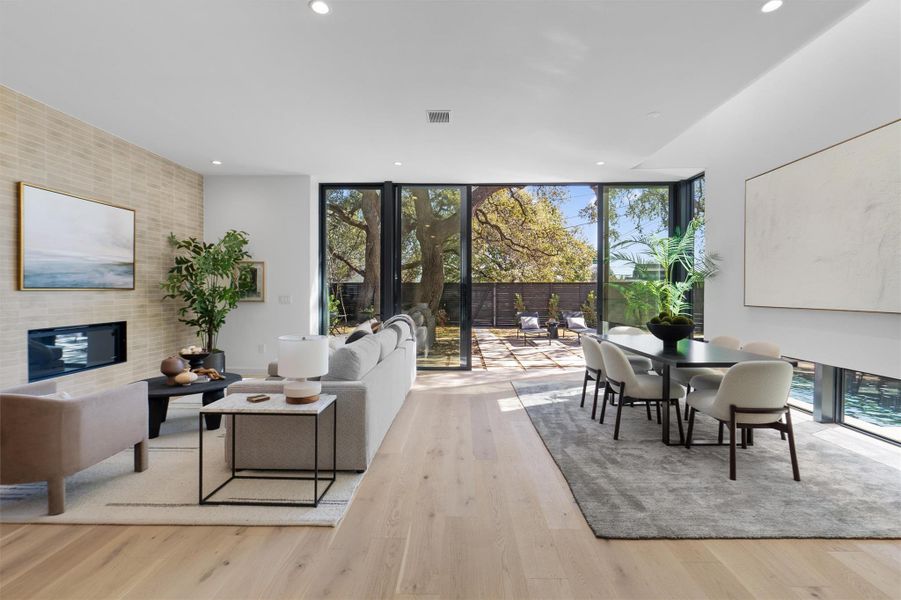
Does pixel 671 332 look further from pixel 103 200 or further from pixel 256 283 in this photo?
pixel 103 200

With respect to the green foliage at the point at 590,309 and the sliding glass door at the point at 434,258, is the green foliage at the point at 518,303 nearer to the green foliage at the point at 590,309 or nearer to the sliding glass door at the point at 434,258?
the green foliage at the point at 590,309

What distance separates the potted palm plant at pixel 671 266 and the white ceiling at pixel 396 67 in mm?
1538

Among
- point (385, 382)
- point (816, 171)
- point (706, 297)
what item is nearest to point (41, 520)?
point (385, 382)

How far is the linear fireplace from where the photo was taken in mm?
3764

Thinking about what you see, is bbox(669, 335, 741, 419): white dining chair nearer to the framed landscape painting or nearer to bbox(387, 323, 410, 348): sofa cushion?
bbox(387, 323, 410, 348): sofa cushion

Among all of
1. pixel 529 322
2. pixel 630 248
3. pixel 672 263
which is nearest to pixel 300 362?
pixel 672 263

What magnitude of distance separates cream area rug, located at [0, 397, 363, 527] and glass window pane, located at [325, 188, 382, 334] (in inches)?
136

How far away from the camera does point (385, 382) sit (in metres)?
3.41

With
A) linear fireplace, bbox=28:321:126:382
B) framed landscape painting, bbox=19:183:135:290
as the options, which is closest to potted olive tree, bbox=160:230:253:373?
framed landscape painting, bbox=19:183:135:290

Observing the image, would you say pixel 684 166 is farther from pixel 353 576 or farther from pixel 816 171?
pixel 353 576

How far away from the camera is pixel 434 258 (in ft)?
21.0

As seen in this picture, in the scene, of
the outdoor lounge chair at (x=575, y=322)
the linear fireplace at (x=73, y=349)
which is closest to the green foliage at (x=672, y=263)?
the outdoor lounge chair at (x=575, y=322)

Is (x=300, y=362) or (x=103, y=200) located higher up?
(x=103, y=200)

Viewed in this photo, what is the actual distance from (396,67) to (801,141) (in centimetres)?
366
